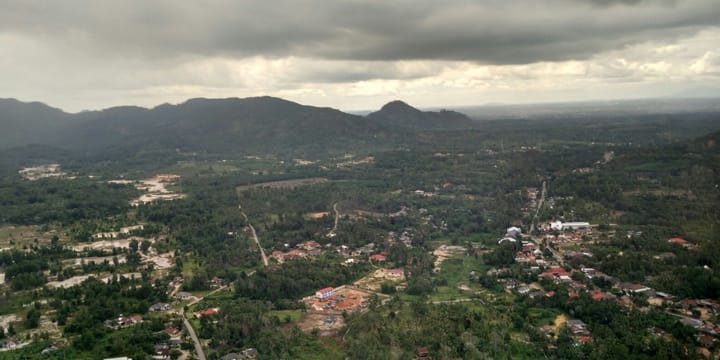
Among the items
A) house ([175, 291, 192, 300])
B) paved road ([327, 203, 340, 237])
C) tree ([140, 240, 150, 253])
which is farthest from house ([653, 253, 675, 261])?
tree ([140, 240, 150, 253])

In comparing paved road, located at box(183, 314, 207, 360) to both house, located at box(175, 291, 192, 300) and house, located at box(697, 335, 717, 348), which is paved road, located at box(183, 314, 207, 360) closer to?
house, located at box(175, 291, 192, 300)

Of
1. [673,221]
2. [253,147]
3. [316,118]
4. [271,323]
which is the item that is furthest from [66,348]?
[316,118]

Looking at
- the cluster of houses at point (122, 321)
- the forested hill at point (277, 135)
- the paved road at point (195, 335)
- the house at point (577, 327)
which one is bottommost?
the house at point (577, 327)

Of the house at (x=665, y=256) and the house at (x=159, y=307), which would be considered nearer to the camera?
the house at (x=159, y=307)

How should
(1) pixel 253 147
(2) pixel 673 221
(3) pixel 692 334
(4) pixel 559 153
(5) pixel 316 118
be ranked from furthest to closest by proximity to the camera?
1. (5) pixel 316 118
2. (1) pixel 253 147
3. (4) pixel 559 153
4. (2) pixel 673 221
5. (3) pixel 692 334

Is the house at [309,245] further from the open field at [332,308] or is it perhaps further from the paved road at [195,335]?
the paved road at [195,335]

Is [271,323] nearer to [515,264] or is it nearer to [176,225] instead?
[515,264]

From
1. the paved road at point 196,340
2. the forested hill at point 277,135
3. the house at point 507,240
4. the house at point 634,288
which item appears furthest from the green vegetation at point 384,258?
the forested hill at point 277,135

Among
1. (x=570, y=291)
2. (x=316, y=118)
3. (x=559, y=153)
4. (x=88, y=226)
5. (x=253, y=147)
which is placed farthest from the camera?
(x=316, y=118)
